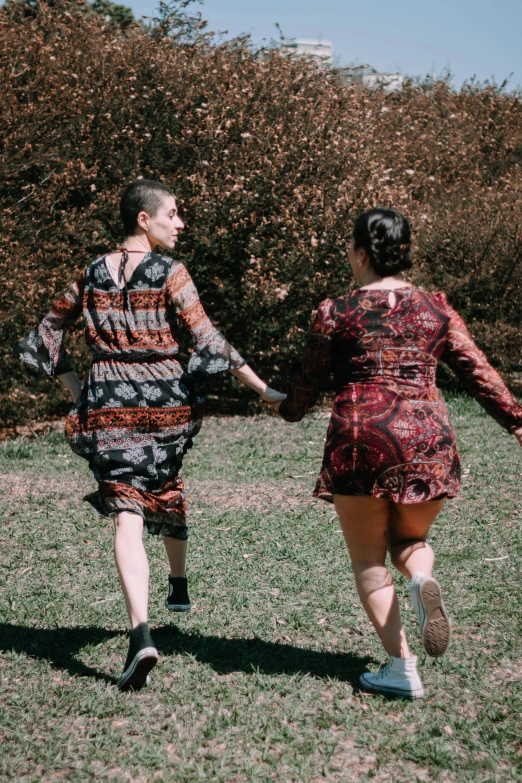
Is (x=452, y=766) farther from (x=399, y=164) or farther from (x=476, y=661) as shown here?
(x=399, y=164)

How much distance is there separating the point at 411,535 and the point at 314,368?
718 millimetres

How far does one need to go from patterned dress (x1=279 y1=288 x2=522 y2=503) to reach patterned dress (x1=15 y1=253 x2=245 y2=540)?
25.0 inches

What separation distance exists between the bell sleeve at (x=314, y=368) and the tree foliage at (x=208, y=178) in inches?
207

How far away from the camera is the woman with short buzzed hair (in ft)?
11.3

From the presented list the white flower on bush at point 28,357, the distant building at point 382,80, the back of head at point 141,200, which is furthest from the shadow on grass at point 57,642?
the distant building at point 382,80

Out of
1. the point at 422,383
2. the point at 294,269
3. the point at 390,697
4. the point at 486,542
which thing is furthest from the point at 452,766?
the point at 294,269

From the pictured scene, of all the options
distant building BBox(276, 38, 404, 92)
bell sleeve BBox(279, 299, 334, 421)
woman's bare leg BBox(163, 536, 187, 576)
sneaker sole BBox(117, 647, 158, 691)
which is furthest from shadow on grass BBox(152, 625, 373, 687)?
distant building BBox(276, 38, 404, 92)

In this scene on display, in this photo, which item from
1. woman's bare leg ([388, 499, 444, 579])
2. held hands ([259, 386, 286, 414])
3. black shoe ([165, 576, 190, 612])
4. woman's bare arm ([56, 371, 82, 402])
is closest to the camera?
woman's bare leg ([388, 499, 444, 579])

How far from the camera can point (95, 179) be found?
905 cm

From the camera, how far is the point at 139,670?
323 centimetres

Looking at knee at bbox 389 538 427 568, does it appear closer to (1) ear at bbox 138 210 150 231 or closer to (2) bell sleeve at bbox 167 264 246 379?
(2) bell sleeve at bbox 167 264 246 379

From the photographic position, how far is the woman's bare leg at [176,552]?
3850 millimetres

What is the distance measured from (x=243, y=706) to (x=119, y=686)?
1.61 feet

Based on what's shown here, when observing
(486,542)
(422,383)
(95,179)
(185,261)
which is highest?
(95,179)
